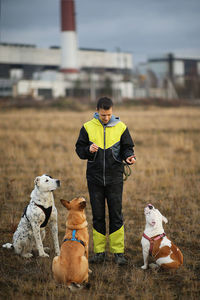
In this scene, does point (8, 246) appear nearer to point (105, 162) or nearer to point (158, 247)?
point (105, 162)

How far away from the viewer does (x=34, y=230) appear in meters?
5.18

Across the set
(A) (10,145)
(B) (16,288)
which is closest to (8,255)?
(B) (16,288)

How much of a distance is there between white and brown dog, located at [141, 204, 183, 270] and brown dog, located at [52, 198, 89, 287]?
2.91 ft

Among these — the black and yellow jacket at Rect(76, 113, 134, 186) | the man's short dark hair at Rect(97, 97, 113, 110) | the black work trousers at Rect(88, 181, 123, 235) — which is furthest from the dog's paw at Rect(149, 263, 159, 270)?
the man's short dark hair at Rect(97, 97, 113, 110)

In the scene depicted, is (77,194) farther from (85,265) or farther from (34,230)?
(85,265)

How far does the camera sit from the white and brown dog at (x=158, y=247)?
15.2 ft

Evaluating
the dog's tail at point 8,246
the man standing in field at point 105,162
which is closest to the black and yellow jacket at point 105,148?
the man standing in field at point 105,162

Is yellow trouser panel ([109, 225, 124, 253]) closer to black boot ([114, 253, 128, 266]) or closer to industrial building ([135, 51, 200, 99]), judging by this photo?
black boot ([114, 253, 128, 266])

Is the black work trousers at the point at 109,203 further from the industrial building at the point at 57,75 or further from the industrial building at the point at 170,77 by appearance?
the industrial building at the point at 170,77

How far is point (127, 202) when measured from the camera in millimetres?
7879

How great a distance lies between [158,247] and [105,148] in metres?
1.48

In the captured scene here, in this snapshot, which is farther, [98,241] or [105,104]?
[98,241]

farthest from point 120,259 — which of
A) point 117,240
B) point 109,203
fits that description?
point 109,203

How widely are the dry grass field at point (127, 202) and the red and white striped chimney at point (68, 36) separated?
135 feet
